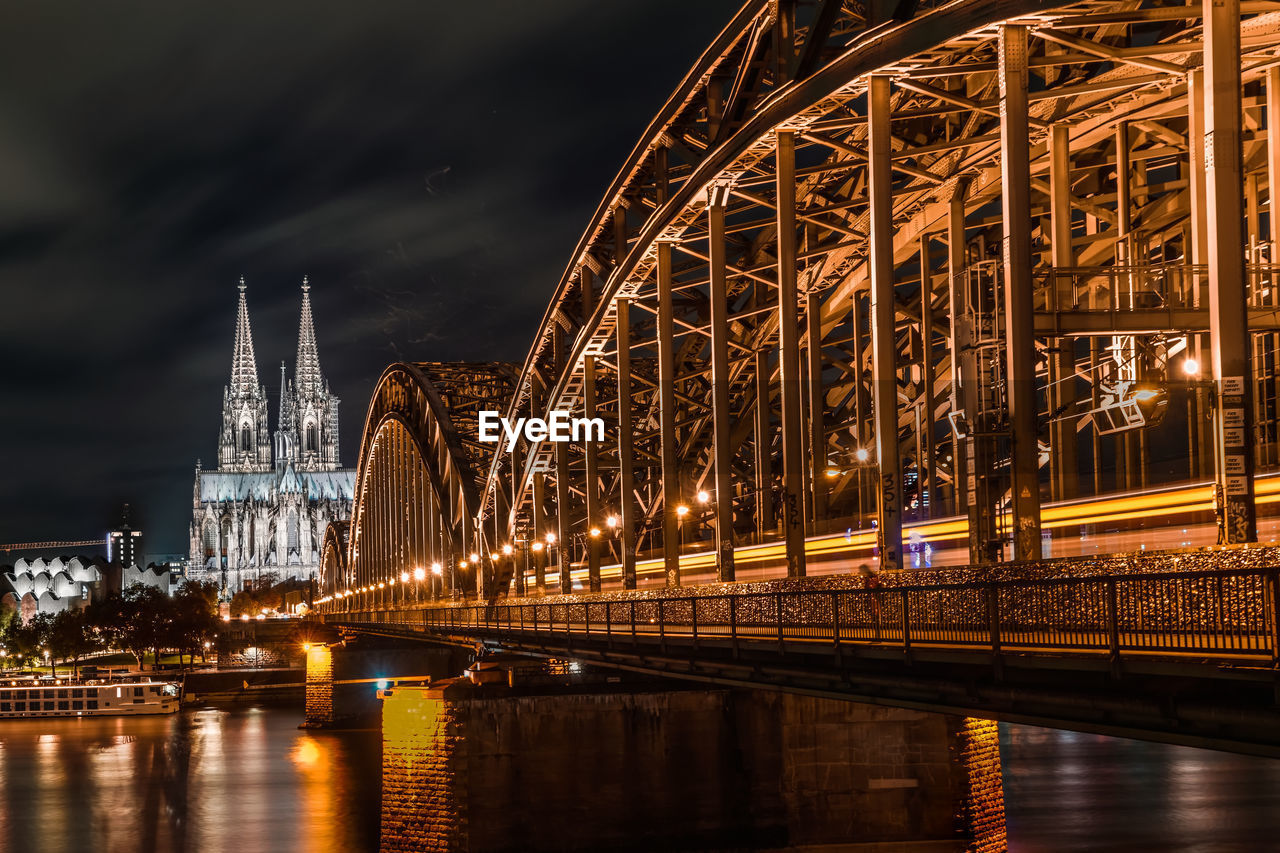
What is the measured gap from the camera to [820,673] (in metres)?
22.1

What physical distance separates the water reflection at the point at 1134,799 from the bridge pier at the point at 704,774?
948 centimetres

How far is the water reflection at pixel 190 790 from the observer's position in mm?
59844

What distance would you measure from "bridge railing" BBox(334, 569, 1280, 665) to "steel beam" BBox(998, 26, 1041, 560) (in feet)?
9.48

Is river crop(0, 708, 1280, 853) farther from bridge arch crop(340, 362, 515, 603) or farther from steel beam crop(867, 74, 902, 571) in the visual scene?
steel beam crop(867, 74, 902, 571)

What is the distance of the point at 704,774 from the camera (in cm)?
3894

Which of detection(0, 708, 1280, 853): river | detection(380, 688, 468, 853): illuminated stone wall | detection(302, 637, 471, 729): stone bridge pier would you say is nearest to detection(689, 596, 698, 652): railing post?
detection(380, 688, 468, 853): illuminated stone wall

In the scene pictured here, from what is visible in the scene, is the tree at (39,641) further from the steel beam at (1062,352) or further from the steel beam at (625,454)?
the steel beam at (1062,352)

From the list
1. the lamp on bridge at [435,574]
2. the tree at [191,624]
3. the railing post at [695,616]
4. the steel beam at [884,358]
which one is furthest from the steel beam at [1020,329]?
the tree at [191,624]

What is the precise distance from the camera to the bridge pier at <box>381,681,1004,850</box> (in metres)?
38.2

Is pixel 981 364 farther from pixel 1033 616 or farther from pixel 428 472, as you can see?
pixel 428 472

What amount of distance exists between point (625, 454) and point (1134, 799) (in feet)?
80.0

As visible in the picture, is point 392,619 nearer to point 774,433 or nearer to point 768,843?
point 774,433

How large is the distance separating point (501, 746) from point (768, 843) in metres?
7.08

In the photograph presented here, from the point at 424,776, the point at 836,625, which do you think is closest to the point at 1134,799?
the point at 424,776
